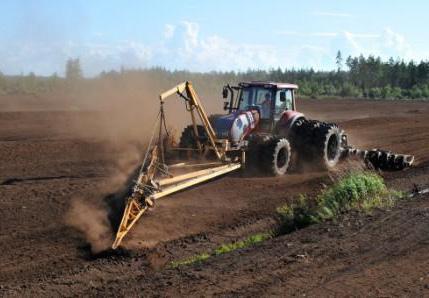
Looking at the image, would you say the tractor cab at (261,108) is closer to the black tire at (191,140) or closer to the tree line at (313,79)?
the black tire at (191,140)

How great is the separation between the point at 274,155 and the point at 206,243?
204 inches

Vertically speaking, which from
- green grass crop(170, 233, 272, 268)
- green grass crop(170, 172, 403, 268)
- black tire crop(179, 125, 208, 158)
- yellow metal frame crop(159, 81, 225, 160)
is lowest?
green grass crop(170, 233, 272, 268)

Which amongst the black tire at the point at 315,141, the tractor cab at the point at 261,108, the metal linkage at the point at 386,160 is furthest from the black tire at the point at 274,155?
the metal linkage at the point at 386,160

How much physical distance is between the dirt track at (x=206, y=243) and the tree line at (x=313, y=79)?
14617mm

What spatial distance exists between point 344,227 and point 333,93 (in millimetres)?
63678

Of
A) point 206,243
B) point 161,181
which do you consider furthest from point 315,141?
point 206,243

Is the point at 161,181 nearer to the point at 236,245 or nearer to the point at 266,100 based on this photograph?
the point at 236,245

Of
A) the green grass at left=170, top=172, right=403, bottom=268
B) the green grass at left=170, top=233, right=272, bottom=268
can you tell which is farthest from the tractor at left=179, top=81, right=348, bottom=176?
the green grass at left=170, top=233, right=272, bottom=268

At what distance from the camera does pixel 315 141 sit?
15641mm

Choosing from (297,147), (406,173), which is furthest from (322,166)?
(406,173)

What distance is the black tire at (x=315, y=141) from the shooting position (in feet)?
51.1

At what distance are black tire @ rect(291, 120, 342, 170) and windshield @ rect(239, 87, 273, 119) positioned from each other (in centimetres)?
101

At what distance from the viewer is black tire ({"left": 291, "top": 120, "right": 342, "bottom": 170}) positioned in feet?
51.1

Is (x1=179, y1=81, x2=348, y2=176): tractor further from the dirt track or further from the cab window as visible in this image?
the dirt track
